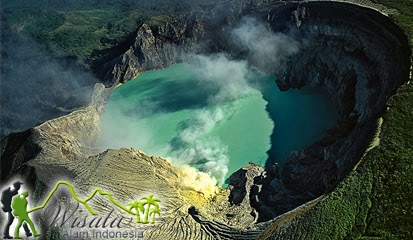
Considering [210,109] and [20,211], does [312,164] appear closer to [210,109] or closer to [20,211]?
[210,109]

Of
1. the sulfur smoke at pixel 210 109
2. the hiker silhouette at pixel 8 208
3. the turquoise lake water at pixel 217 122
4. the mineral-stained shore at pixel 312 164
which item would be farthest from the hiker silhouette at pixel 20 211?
the turquoise lake water at pixel 217 122

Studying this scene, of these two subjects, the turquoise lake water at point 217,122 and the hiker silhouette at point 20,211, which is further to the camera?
the turquoise lake water at point 217,122

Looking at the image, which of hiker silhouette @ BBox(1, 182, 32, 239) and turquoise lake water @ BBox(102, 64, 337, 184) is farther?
turquoise lake water @ BBox(102, 64, 337, 184)

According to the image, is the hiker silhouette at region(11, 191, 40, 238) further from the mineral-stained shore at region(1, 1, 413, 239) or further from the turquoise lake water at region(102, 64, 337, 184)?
the turquoise lake water at region(102, 64, 337, 184)

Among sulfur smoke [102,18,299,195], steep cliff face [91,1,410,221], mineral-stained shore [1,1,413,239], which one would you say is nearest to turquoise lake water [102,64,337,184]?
sulfur smoke [102,18,299,195]

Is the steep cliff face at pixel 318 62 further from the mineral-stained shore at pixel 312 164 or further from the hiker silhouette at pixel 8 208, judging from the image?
the hiker silhouette at pixel 8 208
